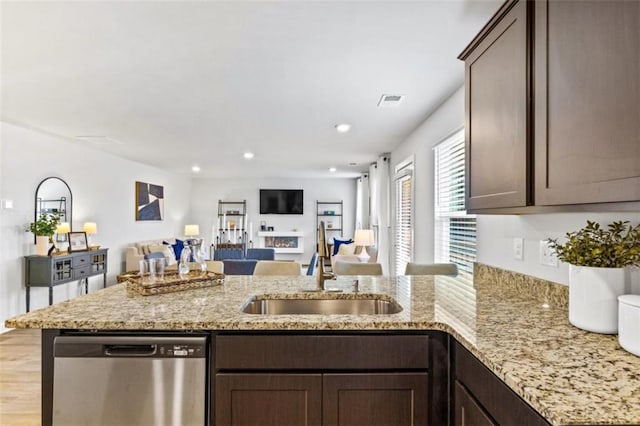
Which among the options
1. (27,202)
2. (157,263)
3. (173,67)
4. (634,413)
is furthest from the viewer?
(27,202)

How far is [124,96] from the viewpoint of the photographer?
3.29m

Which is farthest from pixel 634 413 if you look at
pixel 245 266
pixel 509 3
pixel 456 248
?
pixel 245 266

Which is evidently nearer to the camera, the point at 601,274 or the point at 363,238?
the point at 601,274

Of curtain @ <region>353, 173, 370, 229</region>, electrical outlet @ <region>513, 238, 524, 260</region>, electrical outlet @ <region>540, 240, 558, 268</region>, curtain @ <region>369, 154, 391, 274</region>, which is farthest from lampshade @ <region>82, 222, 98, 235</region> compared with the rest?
electrical outlet @ <region>540, 240, 558, 268</region>

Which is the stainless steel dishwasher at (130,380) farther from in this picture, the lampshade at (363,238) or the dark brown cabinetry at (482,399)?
the lampshade at (363,238)

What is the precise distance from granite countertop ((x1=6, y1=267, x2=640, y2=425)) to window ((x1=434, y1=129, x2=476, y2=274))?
0.65 m

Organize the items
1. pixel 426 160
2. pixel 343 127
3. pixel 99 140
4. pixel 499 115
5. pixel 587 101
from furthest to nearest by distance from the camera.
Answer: pixel 99 140 < pixel 343 127 < pixel 426 160 < pixel 499 115 < pixel 587 101

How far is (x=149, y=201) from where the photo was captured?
780 centimetres

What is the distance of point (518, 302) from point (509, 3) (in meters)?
1.31

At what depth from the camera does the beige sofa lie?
6.63 m

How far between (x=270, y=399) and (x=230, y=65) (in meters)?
2.18

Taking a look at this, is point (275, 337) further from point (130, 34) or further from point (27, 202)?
point (27, 202)

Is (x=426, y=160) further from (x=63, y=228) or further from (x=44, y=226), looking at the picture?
(x=63, y=228)

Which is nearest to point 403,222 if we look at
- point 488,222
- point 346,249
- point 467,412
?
point 346,249
